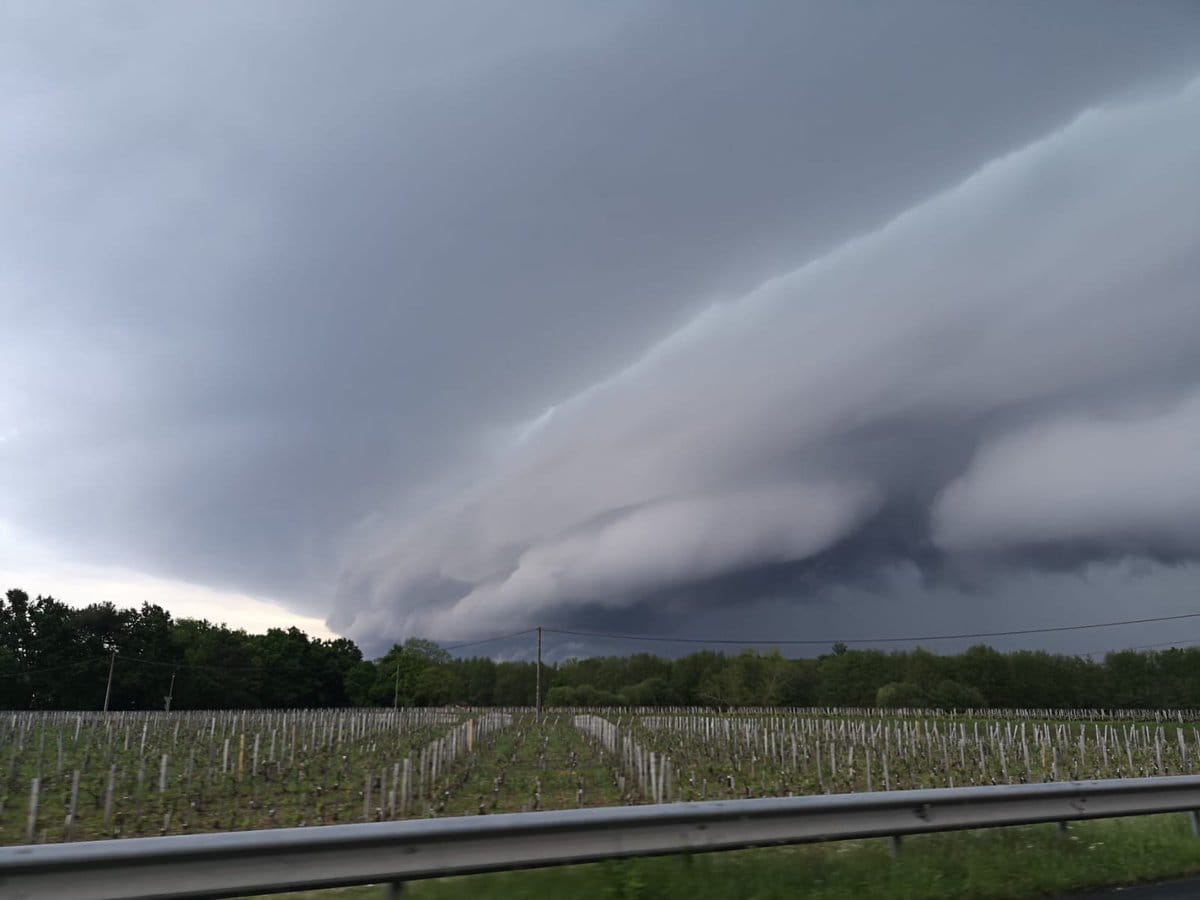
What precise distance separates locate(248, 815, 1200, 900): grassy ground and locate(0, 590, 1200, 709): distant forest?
90.0m

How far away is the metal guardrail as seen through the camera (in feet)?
14.4

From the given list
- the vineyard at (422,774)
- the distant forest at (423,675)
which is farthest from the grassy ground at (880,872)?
the distant forest at (423,675)

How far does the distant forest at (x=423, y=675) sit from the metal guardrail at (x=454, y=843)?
9127 cm

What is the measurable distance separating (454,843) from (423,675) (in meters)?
134

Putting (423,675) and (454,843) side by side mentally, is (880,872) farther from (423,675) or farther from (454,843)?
(423,675)

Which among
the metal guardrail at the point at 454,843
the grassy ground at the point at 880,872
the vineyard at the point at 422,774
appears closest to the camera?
the metal guardrail at the point at 454,843

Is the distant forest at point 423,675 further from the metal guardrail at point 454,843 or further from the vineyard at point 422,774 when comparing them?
the metal guardrail at point 454,843

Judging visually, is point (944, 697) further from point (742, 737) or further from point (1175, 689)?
point (742, 737)

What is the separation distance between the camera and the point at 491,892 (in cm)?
535

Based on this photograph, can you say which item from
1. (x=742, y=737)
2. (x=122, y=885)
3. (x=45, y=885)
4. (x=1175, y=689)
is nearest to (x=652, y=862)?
(x=122, y=885)

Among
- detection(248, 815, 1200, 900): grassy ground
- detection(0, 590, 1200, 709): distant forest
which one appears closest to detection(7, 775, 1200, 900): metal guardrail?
detection(248, 815, 1200, 900): grassy ground

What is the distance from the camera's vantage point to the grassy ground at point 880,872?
546 cm

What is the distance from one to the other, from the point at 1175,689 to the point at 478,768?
346ft

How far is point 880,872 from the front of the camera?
6.27 m
